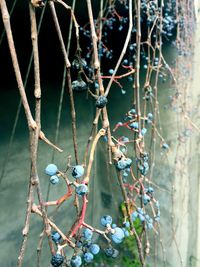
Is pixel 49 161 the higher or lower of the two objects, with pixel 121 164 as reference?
lower

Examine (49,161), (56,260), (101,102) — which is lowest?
(49,161)

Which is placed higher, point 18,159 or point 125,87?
point 125,87

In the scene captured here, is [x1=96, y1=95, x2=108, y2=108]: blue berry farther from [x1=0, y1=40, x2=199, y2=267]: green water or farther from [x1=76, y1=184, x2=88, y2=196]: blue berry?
[x1=0, y1=40, x2=199, y2=267]: green water

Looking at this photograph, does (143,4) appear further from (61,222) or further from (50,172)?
(61,222)

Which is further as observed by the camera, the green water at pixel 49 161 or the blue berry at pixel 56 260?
the green water at pixel 49 161

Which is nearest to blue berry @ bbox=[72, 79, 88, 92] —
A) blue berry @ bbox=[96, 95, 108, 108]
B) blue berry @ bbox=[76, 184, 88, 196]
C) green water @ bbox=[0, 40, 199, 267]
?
blue berry @ bbox=[96, 95, 108, 108]

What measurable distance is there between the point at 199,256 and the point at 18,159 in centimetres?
126

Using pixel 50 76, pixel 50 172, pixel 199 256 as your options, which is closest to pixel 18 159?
pixel 50 76

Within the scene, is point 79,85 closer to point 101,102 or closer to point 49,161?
point 101,102

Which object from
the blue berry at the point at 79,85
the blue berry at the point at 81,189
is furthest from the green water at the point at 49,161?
the blue berry at the point at 81,189

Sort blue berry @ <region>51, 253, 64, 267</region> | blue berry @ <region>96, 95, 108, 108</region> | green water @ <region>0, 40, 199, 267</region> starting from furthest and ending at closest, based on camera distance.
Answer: green water @ <region>0, 40, 199, 267</region>, blue berry @ <region>96, 95, 108, 108</region>, blue berry @ <region>51, 253, 64, 267</region>

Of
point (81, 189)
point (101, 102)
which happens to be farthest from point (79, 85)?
point (81, 189)

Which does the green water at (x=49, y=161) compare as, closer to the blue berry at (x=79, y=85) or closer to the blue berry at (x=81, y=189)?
the blue berry at (x=79, y=85)

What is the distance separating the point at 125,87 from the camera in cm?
230
